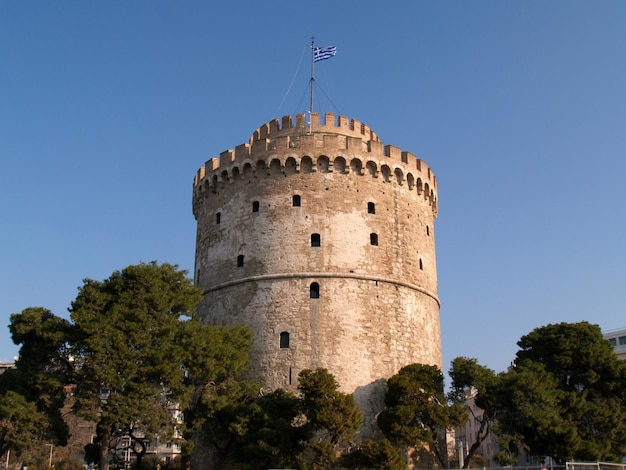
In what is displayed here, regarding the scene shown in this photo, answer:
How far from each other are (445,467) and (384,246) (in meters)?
7.81

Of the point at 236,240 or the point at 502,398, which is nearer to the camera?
the point at 502,398

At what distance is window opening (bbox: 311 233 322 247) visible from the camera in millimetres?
24141

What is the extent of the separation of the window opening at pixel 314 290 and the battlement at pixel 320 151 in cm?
430

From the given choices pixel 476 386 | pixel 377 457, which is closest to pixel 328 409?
pixel 377 457

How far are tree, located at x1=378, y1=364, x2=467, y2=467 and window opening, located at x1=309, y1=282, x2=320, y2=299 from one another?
3.79 m

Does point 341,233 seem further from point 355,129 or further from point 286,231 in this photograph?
point 355,129

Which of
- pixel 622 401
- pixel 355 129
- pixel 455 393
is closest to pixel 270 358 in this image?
pixel 455 393

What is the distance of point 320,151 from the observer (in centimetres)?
2497

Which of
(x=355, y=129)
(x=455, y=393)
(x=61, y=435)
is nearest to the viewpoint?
(x=61, y=435)

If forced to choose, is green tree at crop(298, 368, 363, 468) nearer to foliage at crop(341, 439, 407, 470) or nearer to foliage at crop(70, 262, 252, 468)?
foliage at crop(341, 439, 407, 470)

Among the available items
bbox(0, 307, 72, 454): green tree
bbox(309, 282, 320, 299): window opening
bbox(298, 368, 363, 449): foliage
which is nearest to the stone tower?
bbox(309, 282, 320, 299): window opening

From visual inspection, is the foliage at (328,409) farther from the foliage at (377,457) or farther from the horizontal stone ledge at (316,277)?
the horizontal stone ledge at (316,277)

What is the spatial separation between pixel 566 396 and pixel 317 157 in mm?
11646

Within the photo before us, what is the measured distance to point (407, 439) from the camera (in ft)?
67.3
